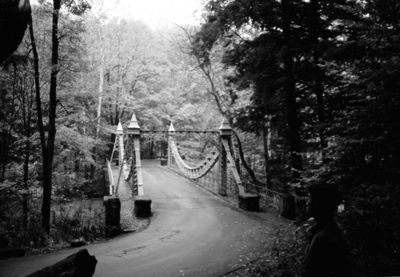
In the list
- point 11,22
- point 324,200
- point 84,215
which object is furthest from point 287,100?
point 84,215

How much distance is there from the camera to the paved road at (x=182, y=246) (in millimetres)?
5958

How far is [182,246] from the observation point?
750 cm

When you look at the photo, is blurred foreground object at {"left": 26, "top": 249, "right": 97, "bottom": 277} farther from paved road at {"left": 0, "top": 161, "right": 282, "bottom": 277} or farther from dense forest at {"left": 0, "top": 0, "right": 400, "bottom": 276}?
dense forest at {"left": 0, "top": 0, "right": 400, "bottom": 276}

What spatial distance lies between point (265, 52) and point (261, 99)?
5.25 ft

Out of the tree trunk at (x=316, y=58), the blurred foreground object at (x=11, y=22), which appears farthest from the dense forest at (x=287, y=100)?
the blurred foreground object at (x=11, y=22)

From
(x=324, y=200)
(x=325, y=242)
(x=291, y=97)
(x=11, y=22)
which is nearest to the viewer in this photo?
(x=325, y=242)

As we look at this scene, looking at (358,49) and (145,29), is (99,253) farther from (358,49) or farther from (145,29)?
(145,29)

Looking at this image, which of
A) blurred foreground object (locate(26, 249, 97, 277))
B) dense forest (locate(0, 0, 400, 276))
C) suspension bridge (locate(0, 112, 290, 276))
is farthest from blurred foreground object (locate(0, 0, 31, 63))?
suspension bridge (locate(0, 112, 290, 276))

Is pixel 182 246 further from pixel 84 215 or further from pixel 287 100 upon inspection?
pixel 84 215

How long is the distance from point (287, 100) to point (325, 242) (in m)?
6.80

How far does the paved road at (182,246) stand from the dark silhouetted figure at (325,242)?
4.01 meters

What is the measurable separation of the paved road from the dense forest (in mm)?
1590

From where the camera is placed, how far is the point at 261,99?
905cm

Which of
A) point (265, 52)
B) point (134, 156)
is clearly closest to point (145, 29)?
point (134, 156)
